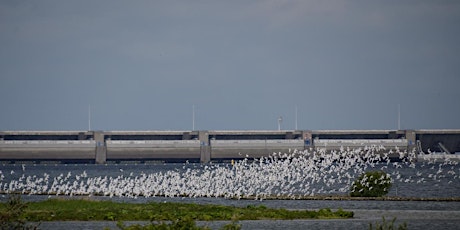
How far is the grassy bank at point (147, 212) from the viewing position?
208 feet

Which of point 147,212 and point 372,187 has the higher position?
point 372,187

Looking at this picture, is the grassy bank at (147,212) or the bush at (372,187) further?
the bush at (372,187)

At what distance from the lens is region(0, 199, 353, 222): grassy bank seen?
6325cm

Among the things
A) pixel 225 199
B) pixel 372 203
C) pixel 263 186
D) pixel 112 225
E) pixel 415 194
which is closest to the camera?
pixel 112 225

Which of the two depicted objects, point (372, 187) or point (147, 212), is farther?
point (372, 187)

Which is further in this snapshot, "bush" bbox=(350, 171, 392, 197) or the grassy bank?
"bush" bbox=(350, 171, 392, 197)

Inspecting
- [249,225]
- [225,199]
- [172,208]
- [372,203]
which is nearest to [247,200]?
[225,199]

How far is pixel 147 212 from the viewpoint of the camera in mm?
65000

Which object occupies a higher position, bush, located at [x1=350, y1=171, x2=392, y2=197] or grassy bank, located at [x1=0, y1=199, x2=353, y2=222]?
bush, located at [x1=350, y1=171, x2=392, y2=197]

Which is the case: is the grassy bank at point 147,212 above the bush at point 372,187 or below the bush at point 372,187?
below

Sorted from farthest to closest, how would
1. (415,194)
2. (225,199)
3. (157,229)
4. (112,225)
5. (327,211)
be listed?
(415,194)
(225,199)
(327,211)
(112,225)
(157,229)

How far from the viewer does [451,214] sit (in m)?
68.7

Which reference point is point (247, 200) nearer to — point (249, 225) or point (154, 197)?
point (154, 197)

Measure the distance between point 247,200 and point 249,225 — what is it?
78.2ft
